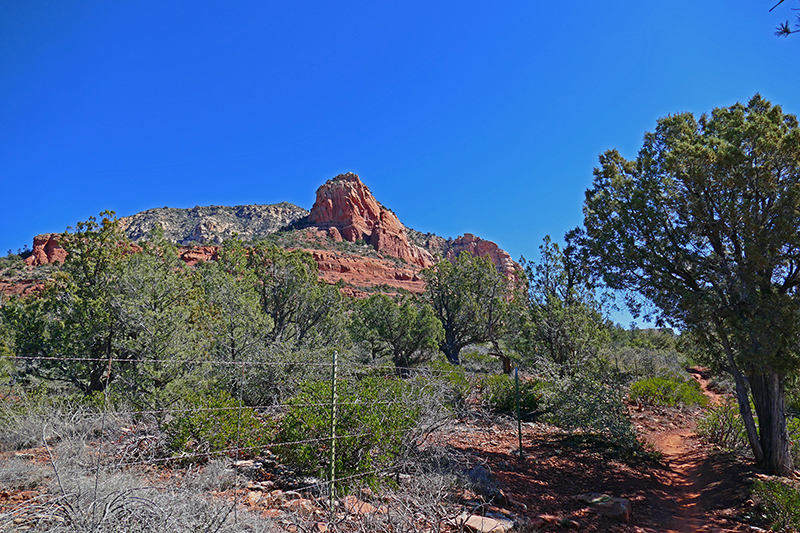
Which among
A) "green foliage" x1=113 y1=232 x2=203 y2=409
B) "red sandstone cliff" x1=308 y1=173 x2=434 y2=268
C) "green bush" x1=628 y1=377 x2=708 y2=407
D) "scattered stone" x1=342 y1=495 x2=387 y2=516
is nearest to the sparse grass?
"green foliage" x1=113 y1=232 x2=203 y2=409

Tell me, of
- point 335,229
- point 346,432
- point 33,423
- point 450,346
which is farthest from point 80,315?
point 335,229

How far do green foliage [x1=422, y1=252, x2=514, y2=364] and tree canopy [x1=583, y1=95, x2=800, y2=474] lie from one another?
11.7 meters

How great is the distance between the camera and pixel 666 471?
836 centimetres

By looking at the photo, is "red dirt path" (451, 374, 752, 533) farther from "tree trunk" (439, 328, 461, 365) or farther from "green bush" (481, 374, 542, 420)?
"tree trunk" (439, 328, 461, 365)

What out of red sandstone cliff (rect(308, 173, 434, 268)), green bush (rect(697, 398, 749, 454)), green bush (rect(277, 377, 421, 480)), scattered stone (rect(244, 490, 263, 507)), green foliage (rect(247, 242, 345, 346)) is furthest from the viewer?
red sandstone cliff (rect(308, 173, 434, 268))

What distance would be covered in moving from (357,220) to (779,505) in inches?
3885

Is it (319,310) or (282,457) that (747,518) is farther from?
(319,310)

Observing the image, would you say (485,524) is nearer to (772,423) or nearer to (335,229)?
(772,423)

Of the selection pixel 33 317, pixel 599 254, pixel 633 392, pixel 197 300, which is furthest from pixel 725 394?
pixel 33 317

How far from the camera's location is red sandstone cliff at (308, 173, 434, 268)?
99156 mm

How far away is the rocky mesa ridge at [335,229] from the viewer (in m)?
81.1

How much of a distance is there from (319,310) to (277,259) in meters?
2.73

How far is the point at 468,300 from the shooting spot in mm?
21281

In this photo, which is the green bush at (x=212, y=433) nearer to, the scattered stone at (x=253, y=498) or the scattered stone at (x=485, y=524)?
the scattered stone at (x=253, y=498)
